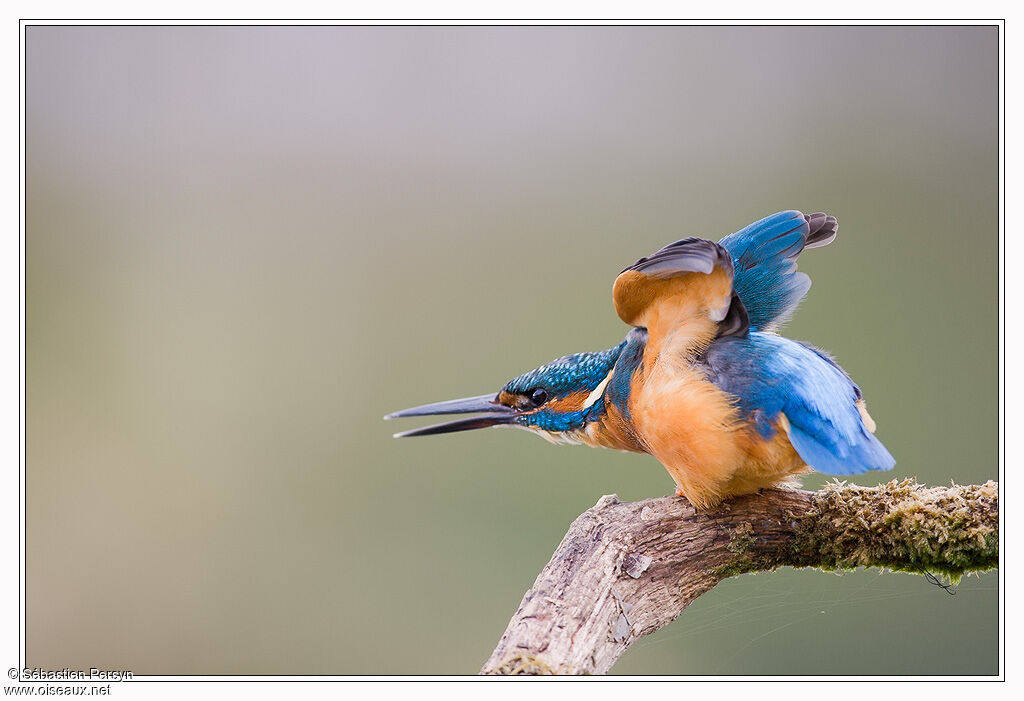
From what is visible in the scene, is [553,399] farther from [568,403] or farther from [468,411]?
[468,411]

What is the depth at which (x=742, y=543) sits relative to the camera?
1.64 m

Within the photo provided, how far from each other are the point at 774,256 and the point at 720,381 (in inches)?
11.9

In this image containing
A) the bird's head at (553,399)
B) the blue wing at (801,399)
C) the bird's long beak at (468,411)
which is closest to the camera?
the blue wing at (801,399)

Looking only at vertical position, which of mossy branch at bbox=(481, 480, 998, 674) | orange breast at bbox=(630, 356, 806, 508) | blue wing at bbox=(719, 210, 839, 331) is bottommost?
mossy branch at bbox=(481, 480, 998, 674)

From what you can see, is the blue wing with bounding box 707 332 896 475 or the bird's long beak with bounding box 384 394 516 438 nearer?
the blue wing with bounding box 707 332 896 475

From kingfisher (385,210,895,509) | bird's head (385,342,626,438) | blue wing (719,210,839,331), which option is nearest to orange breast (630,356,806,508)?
kingfisher (385,210,895,509)

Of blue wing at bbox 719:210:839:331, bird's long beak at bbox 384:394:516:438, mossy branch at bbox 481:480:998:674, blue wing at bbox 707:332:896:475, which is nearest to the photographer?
blue wing at bbox 707:332:896:475

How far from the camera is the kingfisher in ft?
4.78

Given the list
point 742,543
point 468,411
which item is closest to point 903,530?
point 742,543

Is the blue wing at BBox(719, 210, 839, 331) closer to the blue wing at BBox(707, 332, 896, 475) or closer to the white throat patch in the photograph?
the blue wing at BBox(707, 332, 896, 475)

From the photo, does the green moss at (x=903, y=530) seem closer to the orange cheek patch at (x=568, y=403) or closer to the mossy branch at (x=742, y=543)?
the mossy branch at (x=742, y=543)

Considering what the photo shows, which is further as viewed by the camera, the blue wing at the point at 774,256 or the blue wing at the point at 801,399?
the blue wing at the point at 774,256

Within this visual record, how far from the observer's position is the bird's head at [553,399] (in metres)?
1.74

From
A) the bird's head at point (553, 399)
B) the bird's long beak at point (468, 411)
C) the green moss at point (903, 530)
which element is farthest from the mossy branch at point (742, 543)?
the bird's long beak at point (468, 411)
